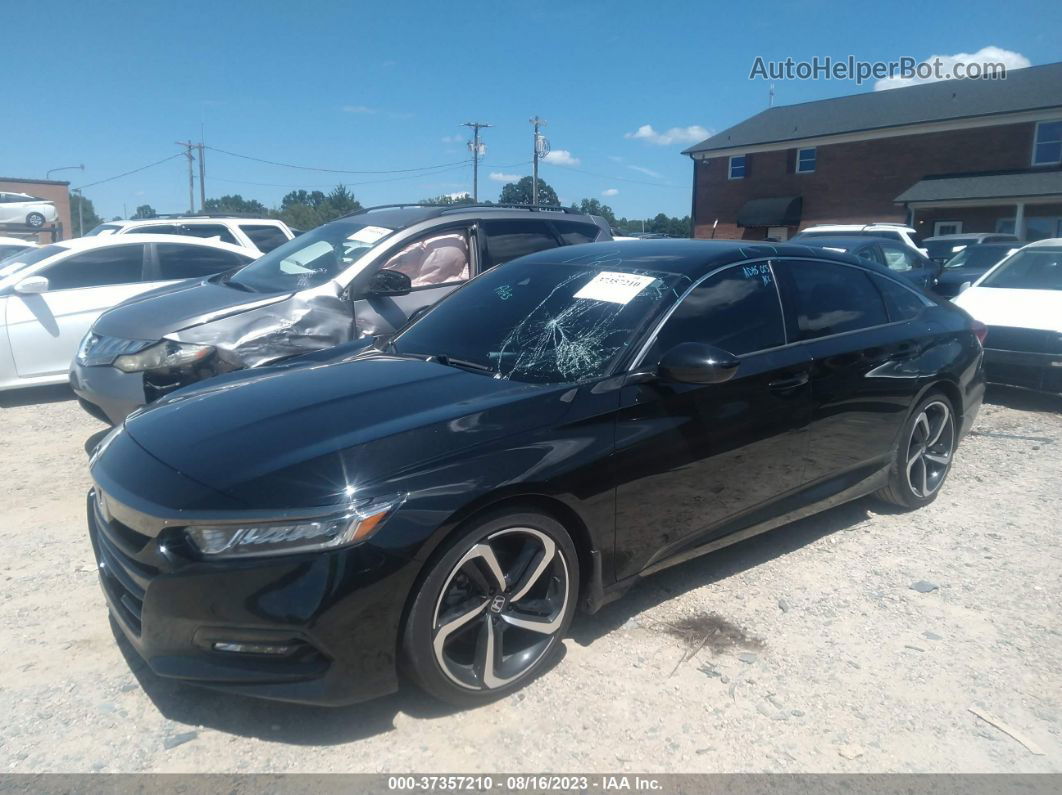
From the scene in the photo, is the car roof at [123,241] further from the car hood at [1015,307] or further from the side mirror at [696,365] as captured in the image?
the car hood at [1015,307]

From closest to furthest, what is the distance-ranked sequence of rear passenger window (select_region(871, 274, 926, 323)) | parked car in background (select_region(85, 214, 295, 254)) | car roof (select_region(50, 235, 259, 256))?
1. rear passenger window (select_region(871, 274, 926, 323))
2. car roof (select_region(50, 235, 259, 256))
3. parked car in background (select_region(85, 214, 295, 254))

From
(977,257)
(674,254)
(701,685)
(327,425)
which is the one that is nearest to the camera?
(327,425)

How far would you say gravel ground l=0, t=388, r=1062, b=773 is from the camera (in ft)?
8.80

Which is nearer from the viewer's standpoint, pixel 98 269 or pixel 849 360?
pixel 849 360

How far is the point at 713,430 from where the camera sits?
→ 355cm

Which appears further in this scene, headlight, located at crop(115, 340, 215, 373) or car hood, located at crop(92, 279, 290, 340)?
car hood, located at crop(92, 279, 290, 340)

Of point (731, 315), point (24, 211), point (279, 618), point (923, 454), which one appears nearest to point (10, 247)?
point (731, 315)

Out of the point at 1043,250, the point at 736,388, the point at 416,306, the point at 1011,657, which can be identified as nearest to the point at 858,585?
the point at 1011,657

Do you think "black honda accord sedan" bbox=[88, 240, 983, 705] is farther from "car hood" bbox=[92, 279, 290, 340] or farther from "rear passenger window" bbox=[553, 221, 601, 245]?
"rear passenger window" bbox=[553, 221, 601, 245]

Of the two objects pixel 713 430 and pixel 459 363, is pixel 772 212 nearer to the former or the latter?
pixel 713 430

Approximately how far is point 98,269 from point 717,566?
23.0ft

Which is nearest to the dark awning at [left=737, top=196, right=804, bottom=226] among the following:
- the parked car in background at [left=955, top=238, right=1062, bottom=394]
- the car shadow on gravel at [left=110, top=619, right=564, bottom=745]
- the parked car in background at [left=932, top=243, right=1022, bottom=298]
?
the parked car in background at [left=932, top=243, right=1022, bottom=298]

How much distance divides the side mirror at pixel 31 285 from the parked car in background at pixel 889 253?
28.0 ft

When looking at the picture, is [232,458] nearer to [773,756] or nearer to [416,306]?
[773,756]
